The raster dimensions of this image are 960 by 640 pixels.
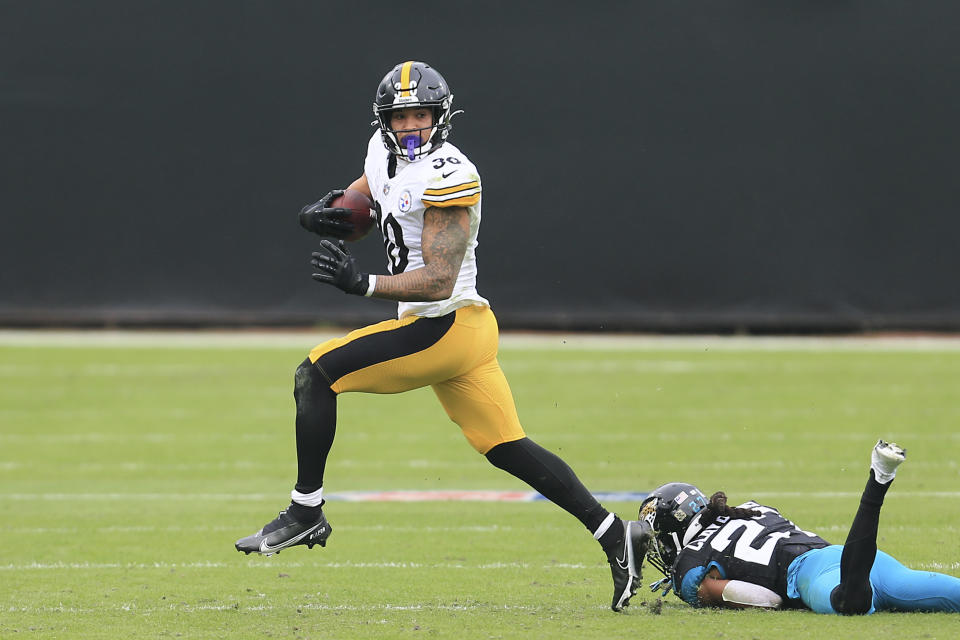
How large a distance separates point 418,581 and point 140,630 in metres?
1.37

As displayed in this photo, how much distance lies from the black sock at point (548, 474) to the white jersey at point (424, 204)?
1.76ft

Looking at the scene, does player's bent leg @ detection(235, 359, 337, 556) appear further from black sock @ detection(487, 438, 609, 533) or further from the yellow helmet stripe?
the yellow helmet stripe

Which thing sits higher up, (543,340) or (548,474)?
(548,474)

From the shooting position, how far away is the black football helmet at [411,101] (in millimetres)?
4430

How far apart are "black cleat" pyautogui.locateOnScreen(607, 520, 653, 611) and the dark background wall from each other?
10663 millimetres

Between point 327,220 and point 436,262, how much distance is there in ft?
1.89

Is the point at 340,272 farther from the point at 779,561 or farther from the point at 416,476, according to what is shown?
the point at 416,476

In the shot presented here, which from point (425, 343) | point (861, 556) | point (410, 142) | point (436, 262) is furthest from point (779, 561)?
point (410, 142)

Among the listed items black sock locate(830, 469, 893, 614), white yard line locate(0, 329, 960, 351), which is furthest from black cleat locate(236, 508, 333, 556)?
white yard line locate(0, 329, 960, 351)

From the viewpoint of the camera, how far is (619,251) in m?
15.2

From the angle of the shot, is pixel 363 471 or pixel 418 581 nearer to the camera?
pixel 418 581

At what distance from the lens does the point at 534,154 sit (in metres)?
15.2

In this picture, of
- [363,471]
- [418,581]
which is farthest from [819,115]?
[418,581]

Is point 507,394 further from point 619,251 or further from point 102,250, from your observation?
point 102,250
